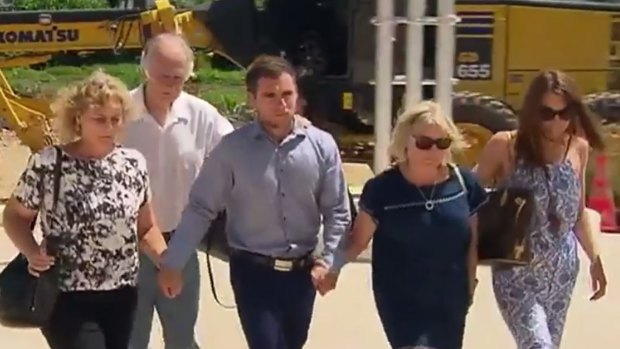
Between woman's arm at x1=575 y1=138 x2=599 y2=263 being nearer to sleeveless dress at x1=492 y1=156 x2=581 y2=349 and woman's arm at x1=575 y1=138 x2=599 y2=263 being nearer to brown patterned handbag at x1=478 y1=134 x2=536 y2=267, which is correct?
sleeveless dress at x1=492 y1=156 x2=581 y2=349

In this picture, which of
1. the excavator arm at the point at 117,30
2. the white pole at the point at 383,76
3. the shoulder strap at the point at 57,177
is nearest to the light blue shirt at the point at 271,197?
the shoulder strap at the point at 57,177

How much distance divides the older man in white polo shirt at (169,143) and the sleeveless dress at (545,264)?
119cm

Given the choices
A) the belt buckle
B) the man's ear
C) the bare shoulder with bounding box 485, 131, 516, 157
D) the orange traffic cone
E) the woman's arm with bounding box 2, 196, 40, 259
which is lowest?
the orange traffic cone

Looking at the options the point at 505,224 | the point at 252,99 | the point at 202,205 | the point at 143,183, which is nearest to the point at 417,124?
the point at 505,224

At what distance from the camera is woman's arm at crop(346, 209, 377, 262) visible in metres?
4.57

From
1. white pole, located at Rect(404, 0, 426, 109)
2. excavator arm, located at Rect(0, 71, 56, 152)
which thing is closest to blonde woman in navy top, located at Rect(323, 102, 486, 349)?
white pole, located at Rect(404, 0, 426, 109)

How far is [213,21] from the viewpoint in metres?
14.0

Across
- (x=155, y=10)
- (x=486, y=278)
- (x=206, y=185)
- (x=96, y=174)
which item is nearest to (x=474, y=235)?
(x=206, y=185)

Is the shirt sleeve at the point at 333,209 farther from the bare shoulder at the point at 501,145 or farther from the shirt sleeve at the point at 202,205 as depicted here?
the bare shoulder at the point at 501,145

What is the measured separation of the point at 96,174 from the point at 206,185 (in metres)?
0.42

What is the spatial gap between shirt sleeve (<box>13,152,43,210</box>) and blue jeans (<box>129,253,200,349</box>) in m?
0.78

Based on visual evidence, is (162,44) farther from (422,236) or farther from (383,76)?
(383,76)

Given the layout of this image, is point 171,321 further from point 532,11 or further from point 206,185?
point 532,11

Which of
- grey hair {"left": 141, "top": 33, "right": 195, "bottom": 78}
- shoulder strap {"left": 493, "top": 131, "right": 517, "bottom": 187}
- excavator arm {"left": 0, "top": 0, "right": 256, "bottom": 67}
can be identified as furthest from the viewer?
excavator arm {"left": 0, "top": 0, "right": 256, "bottom": 67}
